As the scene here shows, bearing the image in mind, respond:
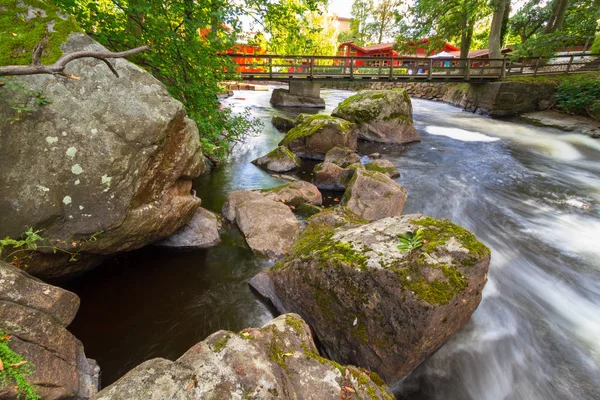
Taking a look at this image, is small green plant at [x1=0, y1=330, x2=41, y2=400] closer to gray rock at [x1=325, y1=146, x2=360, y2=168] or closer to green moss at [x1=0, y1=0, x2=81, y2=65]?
green moss at [x1=0, y1=0, x2=81, y2=65]

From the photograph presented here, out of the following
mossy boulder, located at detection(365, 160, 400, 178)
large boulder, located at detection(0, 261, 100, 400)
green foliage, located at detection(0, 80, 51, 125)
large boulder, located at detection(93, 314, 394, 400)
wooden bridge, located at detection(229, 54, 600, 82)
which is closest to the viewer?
large boulder, located at detection(93, 314, 394, 400)

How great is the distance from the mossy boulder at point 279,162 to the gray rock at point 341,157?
103 cm

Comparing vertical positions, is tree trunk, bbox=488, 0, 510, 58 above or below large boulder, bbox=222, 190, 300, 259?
above

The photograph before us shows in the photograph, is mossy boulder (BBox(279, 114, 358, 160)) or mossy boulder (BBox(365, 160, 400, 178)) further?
mossy boulder (BBox(279, 114, 358, 160))

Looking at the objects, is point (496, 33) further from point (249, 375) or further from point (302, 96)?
point (249, 375)

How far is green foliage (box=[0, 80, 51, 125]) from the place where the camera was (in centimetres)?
280

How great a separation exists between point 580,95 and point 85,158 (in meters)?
21.4

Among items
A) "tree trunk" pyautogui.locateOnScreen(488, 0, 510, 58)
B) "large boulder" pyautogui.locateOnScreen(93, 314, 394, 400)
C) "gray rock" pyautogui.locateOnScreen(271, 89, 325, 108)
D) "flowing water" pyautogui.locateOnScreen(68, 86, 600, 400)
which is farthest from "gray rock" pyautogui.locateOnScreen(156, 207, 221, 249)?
"tree trunk" pyautogui.locateOnScreen(488, 0, 510, 58)

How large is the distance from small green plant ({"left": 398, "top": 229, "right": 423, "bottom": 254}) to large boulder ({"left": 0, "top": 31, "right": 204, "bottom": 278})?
299 cm

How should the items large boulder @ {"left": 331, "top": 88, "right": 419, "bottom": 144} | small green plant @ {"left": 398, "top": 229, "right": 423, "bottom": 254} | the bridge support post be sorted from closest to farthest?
small green plant @ {"left": 398, "top": 229, "right": 423, "bottom": 254} → large boulder @ {"left": 331, "top": 88, "right": 419, "bottom": 144} → the bridge support post

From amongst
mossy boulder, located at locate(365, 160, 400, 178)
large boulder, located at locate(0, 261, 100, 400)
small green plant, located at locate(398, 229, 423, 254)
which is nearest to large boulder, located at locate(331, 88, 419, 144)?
mossy boulder, located at locate(365, 160, 400, 178)

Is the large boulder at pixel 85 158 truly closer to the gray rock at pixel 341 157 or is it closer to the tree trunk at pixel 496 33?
the gray rock at pixel 341 157

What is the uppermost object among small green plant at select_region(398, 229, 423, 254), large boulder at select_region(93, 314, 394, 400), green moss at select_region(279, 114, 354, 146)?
green moss at select_region(279, 114, 354, 146)

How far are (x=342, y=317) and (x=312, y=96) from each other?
65.5ft
